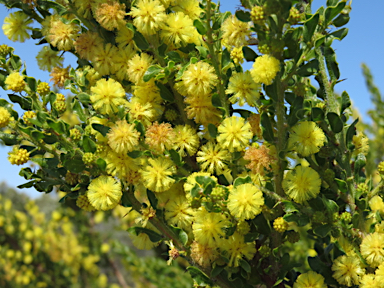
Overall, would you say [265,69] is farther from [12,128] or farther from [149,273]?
[149,273]

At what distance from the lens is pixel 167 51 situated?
1096 millimetres

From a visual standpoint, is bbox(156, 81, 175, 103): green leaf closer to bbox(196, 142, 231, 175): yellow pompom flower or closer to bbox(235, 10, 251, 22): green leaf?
bbox(196, 142, 231, 175): yellow pompom flower

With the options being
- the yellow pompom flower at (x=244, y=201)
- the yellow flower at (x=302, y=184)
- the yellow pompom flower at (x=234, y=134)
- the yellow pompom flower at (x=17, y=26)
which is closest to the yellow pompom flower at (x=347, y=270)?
the yellow flower at (x=302, y=184)

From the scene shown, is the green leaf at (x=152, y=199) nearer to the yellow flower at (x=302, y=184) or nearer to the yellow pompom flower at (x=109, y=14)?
the yellow flower at (x=302, y=184)

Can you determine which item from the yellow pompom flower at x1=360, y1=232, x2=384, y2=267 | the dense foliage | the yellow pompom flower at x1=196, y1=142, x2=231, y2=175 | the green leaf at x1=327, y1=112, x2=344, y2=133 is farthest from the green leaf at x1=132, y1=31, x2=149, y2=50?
the yellow pompom flower at x1=360, y1=232, x2=384, y2=267

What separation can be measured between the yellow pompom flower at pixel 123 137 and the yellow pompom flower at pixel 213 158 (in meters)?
0.18

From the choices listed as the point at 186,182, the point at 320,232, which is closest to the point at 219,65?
the point at 186,182

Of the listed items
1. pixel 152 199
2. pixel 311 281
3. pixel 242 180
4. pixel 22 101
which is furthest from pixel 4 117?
pixel 311 281

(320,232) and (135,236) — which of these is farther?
(135,236)

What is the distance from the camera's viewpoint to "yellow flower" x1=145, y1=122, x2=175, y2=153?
0.96 meters

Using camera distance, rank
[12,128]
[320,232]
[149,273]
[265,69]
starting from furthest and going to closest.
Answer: [149,273]
[12,128]
[320,232]
[265,69]

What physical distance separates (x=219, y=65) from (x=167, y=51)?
6.7 inches

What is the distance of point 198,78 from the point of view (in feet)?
3.13

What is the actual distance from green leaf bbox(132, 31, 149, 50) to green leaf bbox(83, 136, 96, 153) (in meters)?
0.29
